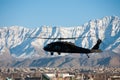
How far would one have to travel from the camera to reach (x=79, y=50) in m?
108

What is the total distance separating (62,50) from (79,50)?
4388 millimetres

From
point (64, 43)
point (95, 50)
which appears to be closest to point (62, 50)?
point (64, 43)

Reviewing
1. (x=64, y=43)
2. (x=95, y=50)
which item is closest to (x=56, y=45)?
(x=64, y=43)

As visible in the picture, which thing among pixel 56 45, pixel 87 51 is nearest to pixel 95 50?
pixel 87 51

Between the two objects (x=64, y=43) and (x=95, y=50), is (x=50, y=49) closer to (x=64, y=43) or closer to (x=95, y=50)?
(x=64, y=43)

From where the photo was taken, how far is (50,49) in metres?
107

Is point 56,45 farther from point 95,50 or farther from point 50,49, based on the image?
point 95,50

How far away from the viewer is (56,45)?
106m

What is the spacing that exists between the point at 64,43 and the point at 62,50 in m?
1.63

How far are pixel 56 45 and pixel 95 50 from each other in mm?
9179

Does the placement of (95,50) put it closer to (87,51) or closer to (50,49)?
(87,51)

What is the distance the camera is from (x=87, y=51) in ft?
355

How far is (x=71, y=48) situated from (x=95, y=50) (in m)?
5.91

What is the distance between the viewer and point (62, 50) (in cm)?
10544
